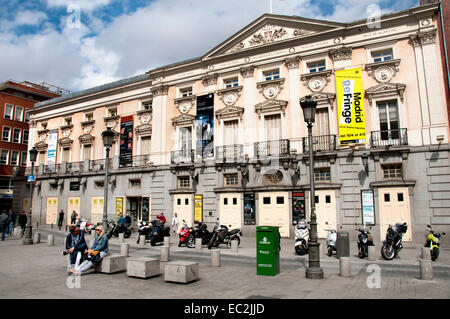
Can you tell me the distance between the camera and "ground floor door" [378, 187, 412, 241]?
18406mm

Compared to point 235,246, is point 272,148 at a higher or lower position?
higher

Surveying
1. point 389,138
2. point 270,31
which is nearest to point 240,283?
point 389,138

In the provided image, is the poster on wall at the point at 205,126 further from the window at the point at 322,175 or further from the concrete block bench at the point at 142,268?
the concrete block bench at the point at 142,268

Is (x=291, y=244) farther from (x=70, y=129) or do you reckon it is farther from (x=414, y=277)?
(x=70, y=129)

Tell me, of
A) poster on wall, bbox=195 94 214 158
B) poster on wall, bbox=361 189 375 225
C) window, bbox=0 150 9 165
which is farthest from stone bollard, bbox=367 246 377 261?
window, bbox=0 150 9 165

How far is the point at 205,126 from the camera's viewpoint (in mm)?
25516

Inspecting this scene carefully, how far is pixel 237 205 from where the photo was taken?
23.2 metres

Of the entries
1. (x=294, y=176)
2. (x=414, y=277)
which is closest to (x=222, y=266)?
(x=414, y=277)

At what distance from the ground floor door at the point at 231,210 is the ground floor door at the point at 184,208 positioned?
254 cm

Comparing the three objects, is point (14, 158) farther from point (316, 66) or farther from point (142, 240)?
point (316, 66)

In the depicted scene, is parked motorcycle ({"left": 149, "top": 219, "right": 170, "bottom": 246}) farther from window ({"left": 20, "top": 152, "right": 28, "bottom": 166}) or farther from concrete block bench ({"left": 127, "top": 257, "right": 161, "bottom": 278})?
window ({"left": 20, "top": 152, "right": 28, "bottom": 166})

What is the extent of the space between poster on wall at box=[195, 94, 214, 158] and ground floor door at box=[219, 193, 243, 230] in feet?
11.4

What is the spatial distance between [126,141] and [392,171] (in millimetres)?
21509

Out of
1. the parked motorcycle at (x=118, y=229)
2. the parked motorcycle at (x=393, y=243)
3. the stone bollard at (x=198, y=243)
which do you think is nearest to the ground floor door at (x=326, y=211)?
the parked motorcycle at (x=393, y=243)
